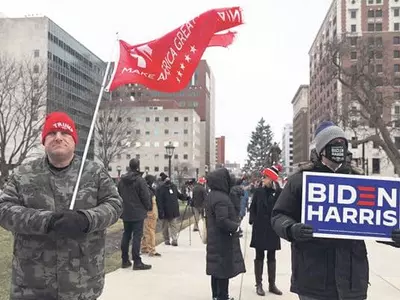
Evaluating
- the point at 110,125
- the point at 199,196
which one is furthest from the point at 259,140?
the point at 199,196

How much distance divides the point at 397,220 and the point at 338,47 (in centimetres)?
4093

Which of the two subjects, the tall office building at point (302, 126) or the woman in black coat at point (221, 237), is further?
the tall office building at point (302, 126)

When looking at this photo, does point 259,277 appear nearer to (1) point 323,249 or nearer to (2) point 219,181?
→ (2) point 219,181

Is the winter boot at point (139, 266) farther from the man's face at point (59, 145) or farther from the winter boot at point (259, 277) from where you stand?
the man's face at point (59, 145)

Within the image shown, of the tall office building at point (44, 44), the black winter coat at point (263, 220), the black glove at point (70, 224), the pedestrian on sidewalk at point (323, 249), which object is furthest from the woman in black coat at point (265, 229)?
the tall office building at point (44, 44)

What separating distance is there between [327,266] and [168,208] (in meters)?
9.09

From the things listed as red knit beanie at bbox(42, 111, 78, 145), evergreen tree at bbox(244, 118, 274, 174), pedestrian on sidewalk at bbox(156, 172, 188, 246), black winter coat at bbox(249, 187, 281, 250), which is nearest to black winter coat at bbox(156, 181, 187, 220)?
pedestrian on sidewalk at bbox(156, 172, 188, 246)

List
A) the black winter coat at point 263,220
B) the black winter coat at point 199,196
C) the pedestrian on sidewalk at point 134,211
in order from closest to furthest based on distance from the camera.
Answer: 1. the black winter coat at point 263,220
2. the pedestrian on sidewalk at point 134,211
3. the black winter coat at point 199,196

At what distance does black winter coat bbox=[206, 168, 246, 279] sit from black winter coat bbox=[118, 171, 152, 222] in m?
2.91

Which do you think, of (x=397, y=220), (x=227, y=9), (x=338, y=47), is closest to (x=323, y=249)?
(x=397, y=220)

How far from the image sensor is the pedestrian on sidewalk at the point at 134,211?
30.8 feet

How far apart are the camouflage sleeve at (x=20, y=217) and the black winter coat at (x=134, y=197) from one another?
6102 millimetres

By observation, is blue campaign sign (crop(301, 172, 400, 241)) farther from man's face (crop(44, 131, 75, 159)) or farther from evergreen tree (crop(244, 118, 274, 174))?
evergreen tree (crop(244, 118, 274, 174))

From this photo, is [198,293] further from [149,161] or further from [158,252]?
[149,161]
